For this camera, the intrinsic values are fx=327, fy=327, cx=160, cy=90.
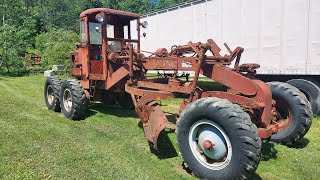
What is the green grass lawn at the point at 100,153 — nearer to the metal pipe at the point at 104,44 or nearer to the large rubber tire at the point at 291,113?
the large rubber tire at the point at 291,113

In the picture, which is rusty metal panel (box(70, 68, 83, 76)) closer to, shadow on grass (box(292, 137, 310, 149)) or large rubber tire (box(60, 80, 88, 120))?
large rubber tire (box(60, 80, 88, 120))

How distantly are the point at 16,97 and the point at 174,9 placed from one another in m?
7.12

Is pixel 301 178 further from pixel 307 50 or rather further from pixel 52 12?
pixel 52 12

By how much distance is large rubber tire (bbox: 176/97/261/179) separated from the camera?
4.01 metres

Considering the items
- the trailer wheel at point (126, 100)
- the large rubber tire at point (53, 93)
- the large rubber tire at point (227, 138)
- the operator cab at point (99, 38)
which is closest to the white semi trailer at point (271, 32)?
the operator cab at point (99, 38)

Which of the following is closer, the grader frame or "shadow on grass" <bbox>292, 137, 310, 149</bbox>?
the grader frame

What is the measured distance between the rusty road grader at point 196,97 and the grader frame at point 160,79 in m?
0.01

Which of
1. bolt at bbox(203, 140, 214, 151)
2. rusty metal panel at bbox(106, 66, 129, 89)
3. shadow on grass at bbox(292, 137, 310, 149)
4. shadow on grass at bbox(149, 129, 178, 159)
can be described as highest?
rusty metal panel at bbox(106, 66, 129, 89)

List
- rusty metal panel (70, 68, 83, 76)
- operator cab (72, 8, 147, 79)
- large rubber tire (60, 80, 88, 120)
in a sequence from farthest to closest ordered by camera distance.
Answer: rusty metal panel (70, 68, 83, 76) < operator cab (72, 8, 147, 79) < large rubber tire (60, 80, 88, 120)

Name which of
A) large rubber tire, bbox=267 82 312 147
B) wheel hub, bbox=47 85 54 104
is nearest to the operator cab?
wheel hub, bbox=47 85 54 104

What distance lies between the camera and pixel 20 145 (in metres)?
5.74

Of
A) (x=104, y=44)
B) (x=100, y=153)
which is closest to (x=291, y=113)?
(x=100, y=153)

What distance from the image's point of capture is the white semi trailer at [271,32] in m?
8.78

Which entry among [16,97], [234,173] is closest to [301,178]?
[234,173]
